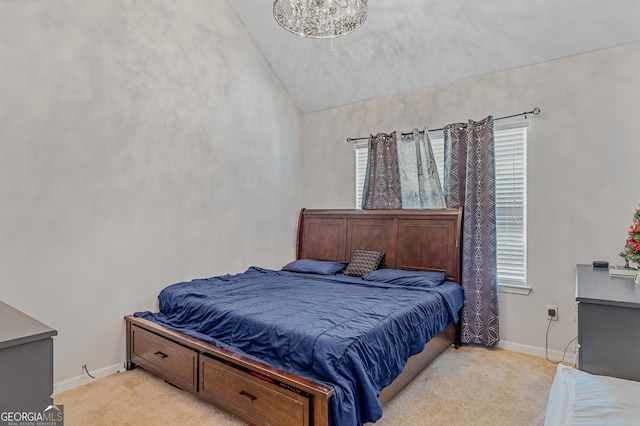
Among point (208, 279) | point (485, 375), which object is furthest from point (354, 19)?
point (485, 375)

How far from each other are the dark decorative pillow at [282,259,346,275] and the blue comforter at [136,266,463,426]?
418mm

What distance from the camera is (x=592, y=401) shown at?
1.36 meters

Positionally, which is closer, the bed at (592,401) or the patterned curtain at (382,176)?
the bed at (592,401)

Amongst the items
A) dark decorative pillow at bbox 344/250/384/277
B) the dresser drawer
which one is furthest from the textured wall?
dark decorative pillow at bbox 344/250/384/277

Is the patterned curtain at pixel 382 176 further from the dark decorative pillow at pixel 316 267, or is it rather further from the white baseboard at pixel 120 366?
the white baseboard at pixel 120 366

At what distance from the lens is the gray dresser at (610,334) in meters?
A: 1.58

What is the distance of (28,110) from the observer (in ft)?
8.25

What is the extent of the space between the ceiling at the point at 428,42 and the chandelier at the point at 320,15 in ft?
2.88

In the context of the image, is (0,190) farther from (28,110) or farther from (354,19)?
(354,19)

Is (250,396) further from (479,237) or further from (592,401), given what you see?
(479,237)

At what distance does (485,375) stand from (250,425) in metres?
1.85

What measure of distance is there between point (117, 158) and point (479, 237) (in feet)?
10.8

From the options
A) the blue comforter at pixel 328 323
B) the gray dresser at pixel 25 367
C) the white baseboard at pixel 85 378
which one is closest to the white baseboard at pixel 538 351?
the blue comforter at pixel 328 323

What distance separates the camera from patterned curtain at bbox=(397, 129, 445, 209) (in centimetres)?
378
